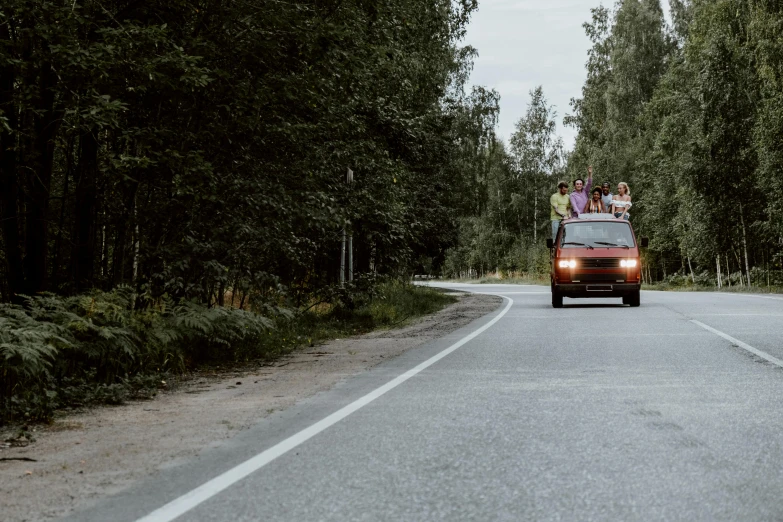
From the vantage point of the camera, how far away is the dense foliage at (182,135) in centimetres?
983

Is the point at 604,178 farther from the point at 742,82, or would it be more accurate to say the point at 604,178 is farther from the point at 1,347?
the point at 1,347

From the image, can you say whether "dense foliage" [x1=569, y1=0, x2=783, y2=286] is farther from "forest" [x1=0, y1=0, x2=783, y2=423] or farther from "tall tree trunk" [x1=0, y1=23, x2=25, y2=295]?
"tall tree trunk" [x1=0, y1=23, x2=25, y2=295]

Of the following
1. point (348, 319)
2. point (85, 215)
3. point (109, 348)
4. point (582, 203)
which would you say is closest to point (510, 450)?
point (109, 348)

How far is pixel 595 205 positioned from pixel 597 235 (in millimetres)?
1677

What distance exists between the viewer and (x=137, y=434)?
665 cm

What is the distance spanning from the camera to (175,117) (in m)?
11.6

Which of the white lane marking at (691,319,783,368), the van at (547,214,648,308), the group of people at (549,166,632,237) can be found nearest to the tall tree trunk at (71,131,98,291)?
the white lane marking at (691,319,783,368)

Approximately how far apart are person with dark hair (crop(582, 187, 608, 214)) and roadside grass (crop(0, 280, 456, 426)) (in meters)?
11.0

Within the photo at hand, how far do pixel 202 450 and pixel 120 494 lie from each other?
1.16 m

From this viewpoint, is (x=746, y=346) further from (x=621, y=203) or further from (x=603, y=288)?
(x=621, y=203)

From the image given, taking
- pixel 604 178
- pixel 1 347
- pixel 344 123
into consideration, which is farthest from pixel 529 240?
pixel 1 347

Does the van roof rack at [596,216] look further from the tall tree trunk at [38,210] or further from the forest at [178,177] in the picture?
the tall tree trunk at [38,210]

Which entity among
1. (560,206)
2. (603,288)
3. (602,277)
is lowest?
(603,288)

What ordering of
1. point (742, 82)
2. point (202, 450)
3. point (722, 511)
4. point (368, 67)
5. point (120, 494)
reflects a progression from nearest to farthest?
point (722, 511), point (120, 494), point (202, 450), point (368, 67), point (742, 82)
